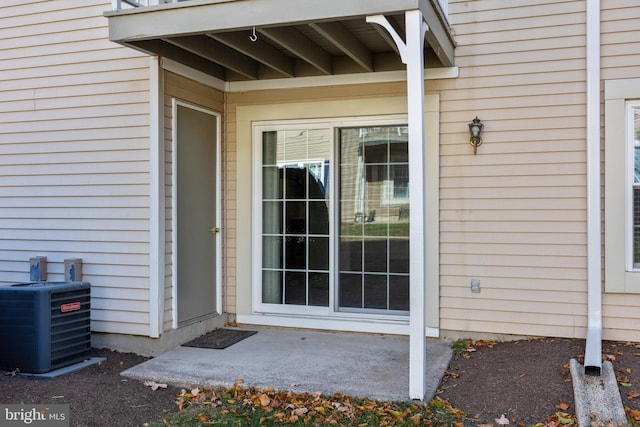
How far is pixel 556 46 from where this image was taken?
4.89 meters

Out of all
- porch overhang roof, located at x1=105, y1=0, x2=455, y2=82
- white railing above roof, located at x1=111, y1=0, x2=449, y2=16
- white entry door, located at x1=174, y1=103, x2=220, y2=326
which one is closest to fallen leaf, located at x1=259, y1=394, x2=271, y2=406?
white entry door, located at x1=174, y1=103, x2=220, y2=326

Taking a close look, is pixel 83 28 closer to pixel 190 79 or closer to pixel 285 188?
pixel 190 79

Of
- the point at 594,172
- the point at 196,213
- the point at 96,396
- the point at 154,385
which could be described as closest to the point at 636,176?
the point at 594,172

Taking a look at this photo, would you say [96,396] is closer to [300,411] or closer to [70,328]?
[70,328]

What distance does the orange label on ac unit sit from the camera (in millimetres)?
4602

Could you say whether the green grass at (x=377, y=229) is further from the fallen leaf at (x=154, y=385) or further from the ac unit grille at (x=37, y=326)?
the ac unit grille at (x=37, y=326)

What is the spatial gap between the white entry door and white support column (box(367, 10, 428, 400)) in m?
2.44

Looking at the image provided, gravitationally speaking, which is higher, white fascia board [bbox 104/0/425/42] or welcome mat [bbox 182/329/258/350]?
white fascia board [bbox 104/0/425/42]

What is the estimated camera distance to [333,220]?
224 inches

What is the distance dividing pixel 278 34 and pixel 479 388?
310 cm

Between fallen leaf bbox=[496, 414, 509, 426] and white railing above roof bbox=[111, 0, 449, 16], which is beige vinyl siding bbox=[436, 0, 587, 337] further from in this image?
fallen leaf bbox=[496, 414, 509, 426]

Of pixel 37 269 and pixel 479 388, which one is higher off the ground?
pixel 37 269

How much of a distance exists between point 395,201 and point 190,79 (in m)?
2.32

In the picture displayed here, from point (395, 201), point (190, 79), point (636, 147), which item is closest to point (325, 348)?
point (395, 201)
